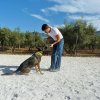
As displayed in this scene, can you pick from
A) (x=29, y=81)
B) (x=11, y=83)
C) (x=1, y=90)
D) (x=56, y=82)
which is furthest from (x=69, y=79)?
(x=1, y=90)

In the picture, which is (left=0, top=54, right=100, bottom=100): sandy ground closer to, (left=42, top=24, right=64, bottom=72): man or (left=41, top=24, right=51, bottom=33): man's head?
(left=42, top=24, right=64, bottom=72): man

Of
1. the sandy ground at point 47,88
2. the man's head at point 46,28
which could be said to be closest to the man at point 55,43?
the man's head at point 46,28

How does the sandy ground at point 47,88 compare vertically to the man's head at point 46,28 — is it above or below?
below

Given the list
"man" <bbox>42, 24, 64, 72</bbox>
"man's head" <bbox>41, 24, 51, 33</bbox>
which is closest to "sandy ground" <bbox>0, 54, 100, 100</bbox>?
"man" <bbox>42, 24, 64, 72</bbox>

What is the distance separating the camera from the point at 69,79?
10812 millimetres

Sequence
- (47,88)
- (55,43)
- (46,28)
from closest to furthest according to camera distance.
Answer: (47,88)
(46,28)
(55,43)

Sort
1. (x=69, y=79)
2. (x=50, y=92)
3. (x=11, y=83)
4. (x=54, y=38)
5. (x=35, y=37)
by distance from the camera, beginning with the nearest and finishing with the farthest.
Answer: (x=50, y=92), (x=11, y=83), (x=69, y=79), (x=54, y=38), (x=35, y=37)

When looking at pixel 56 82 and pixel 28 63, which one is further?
pixel 28 63

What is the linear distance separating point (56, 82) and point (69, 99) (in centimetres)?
267

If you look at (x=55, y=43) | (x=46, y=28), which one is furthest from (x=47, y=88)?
(x=55, y=43)

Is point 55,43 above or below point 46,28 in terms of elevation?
below

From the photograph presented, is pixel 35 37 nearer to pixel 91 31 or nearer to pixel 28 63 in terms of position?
pixel 91 31

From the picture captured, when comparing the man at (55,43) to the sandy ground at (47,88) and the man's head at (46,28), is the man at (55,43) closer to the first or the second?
the man's head at (46,28)

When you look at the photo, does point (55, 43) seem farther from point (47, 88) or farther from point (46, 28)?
point (47, 88)
